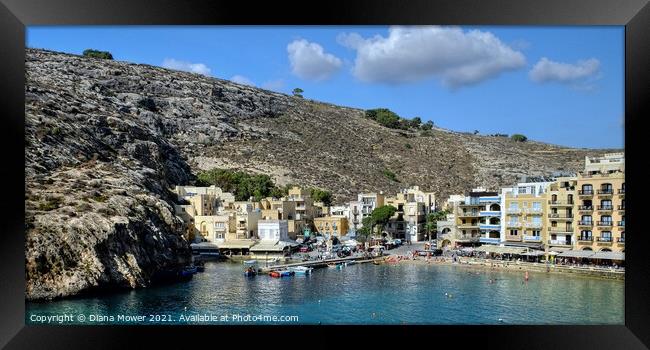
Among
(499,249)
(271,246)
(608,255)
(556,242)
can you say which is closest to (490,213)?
(499,249)

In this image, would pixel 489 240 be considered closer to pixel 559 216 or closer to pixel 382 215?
pixel 559 216

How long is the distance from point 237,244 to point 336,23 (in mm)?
11751

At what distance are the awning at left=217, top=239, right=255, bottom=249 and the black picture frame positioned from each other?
10.5 m

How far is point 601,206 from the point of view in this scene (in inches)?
484

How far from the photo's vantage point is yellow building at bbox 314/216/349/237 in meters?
19.6

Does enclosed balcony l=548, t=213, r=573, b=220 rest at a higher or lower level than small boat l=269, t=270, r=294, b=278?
higher

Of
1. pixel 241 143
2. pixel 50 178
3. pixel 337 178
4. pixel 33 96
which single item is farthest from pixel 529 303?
pixel 241 143

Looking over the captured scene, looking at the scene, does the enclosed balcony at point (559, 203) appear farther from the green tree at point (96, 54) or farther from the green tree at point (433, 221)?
the green tree at point (96, 54)

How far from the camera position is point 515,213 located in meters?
14.6

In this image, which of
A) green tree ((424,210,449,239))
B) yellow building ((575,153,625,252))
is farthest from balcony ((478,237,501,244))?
green tree ((424,210,449,239))

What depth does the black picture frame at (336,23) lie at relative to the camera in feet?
18.0

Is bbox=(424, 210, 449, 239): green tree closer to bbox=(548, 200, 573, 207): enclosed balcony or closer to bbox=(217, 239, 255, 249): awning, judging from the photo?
bbox=(548, 200, 573, 207): enclosed balcony

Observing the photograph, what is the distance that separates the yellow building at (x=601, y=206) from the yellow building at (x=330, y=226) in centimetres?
848
